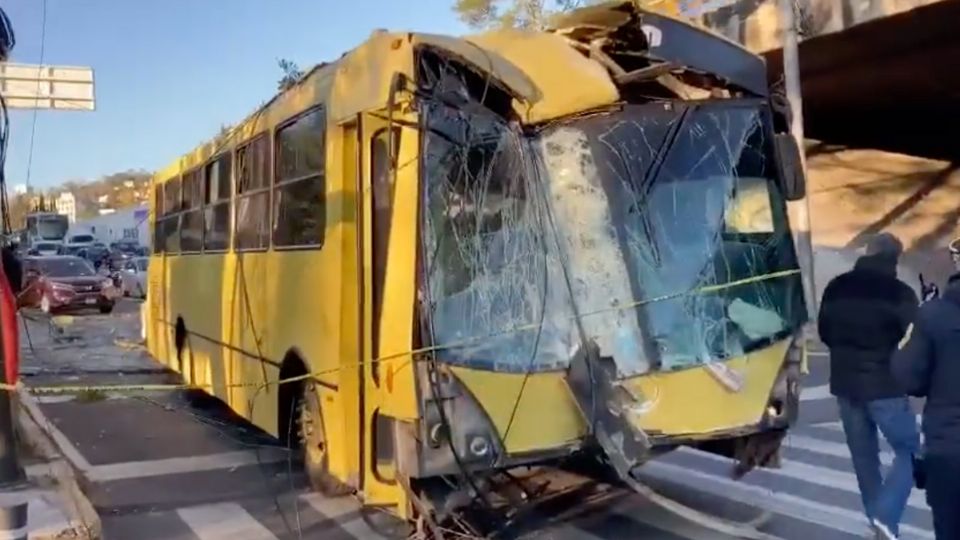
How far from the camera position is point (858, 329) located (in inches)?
272

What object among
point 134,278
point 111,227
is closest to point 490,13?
point 134,278

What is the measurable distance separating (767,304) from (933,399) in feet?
5.87

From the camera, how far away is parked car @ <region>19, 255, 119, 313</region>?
33.3 metres

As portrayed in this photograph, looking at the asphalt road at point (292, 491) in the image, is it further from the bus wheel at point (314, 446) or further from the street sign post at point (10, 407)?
the street sign post at point (10, 407)

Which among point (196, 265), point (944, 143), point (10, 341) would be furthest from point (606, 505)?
point (944, 143)

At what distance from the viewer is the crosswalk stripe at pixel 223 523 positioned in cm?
835

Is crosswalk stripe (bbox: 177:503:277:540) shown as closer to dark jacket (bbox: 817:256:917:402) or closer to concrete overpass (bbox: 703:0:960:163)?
dark jacket (bbox: 817:256:917:402)

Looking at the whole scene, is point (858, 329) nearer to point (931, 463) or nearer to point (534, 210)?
point (931, 463)

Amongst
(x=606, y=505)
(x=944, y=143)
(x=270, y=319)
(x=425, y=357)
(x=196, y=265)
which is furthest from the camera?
(x=944, y=143)

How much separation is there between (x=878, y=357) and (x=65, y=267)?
32.1 m

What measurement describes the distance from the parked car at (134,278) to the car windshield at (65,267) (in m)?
4.83

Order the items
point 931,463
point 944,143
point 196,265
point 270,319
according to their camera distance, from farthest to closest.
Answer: point 944,143 < point 196,265 < point 270,319 < point 931,463

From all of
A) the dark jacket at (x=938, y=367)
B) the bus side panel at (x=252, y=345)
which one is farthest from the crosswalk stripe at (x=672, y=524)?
the bus side panel at (x=252, y=345)

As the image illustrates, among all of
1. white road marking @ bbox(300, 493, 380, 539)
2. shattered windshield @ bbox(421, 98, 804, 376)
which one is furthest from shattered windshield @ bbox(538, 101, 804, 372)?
white road marking @ bbox(300, 493, 380, 539)
